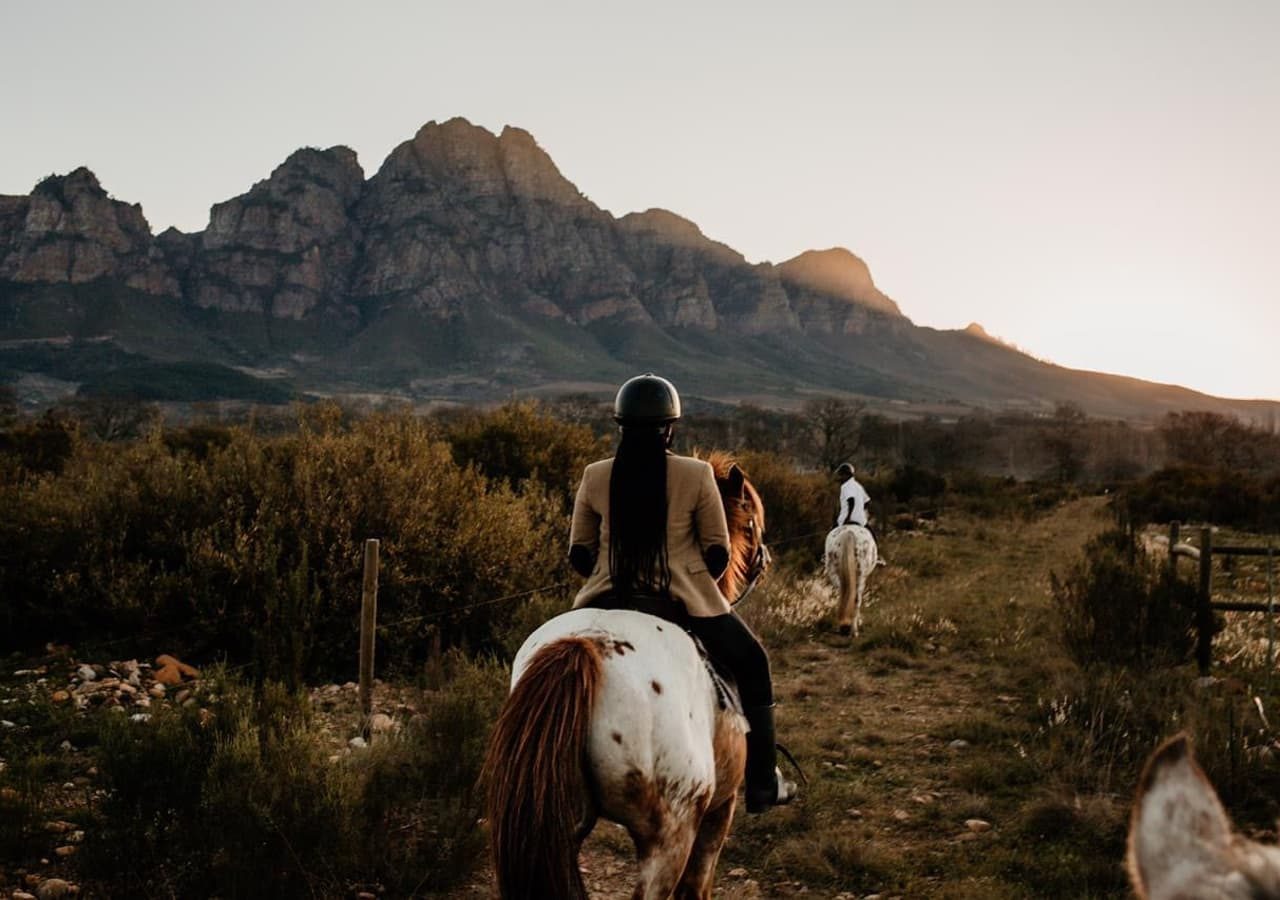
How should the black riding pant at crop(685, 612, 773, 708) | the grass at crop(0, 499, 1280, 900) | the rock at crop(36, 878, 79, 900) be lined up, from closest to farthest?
the black riding pant at crop(685, 612, 773, 708), the rock at crop(36, 878, 79, 900), the grass at crop(0, 499, 1280, 900)

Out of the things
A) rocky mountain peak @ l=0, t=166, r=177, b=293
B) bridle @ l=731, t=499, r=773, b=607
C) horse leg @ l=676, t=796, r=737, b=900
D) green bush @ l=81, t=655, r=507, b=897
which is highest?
rocky mountain peak @ l=0, t=166, r=177, b=293

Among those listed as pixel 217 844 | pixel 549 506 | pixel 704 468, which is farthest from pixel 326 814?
pixel 549 506

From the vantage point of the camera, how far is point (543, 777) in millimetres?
2539

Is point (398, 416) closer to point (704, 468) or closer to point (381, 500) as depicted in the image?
point (381, 500)

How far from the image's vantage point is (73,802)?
15.5 feet

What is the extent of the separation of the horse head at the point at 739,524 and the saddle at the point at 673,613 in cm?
40

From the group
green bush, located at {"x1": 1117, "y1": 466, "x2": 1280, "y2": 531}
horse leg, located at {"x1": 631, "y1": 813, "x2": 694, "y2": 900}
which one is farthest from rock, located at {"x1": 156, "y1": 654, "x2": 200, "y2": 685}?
green bush, located at {"x1": 1117, "y1": 466, "x2": 1280, "y2": 531}

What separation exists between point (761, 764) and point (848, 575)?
24.1 ft

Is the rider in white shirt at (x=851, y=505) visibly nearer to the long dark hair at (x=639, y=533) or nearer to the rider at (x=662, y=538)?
the rider at (x=662, y=538)

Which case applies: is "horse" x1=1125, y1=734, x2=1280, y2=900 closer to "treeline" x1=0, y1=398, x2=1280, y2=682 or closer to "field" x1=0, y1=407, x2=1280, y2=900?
"field" x1=0, y1=407, x2=1280, y2=900

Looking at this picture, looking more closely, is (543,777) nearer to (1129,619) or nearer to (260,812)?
(260,812)

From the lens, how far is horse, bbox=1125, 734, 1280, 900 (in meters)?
0.81

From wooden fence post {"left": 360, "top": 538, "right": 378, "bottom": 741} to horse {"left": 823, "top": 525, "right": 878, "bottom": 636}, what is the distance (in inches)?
A: 257

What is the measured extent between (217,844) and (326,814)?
49cm
